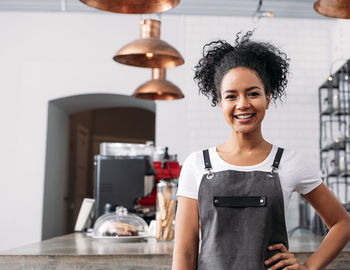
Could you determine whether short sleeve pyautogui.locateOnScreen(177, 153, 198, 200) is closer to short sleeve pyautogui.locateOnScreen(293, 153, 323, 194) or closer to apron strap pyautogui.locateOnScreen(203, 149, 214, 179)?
apron strap pyautogui.locateOnScreen(203, 149, 214, 179)

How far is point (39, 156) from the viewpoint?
18.8 feet

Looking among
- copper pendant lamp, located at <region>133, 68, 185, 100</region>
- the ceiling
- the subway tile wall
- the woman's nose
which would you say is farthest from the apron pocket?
the ceiling

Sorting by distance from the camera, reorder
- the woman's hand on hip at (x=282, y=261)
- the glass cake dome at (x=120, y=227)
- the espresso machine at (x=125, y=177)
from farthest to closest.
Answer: the espresso machine at (x=125, y=177)
the glass cake dome at (x=120, y=227)
the woman's hand on hip at (x=282, y=261)

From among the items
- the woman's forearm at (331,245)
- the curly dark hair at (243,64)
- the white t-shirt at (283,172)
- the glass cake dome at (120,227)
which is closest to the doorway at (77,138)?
the glass cake dome at (120,227)

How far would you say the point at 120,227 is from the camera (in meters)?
2.46

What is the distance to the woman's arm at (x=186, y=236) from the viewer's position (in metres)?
1.28

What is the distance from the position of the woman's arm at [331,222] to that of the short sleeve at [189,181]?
0.31 m

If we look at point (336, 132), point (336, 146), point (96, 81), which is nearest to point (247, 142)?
point (336, 146)

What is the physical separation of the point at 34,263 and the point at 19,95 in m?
4.39

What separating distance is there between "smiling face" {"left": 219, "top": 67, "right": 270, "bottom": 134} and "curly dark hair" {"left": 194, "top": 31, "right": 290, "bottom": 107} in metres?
0.03

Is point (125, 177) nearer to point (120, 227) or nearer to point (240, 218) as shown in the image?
point (120, 227)

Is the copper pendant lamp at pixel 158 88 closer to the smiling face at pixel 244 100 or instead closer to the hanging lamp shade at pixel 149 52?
the hanging lamp shade at pixel 149 52

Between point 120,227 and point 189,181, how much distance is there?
1.21 meters

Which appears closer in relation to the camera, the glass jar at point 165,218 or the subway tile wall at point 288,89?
the glass jar at point 165,218
